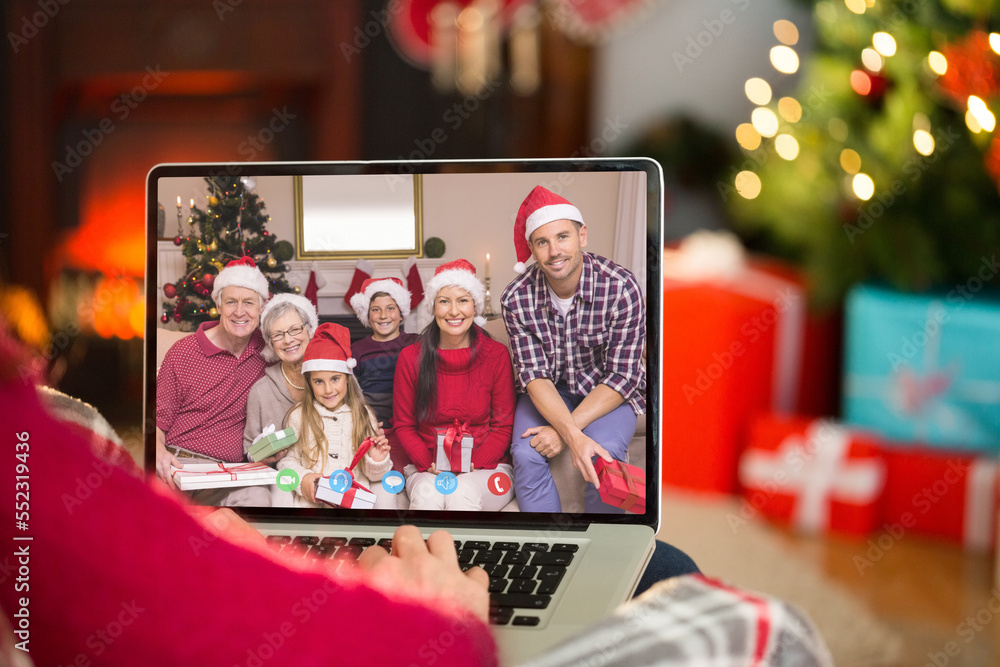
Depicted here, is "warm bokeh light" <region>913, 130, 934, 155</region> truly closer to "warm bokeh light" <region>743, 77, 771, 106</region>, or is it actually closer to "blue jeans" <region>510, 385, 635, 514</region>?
"warm bokeh light" <region>743, 77, 771, 106</region>

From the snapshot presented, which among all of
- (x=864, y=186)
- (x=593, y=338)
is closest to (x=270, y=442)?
(x=593, y=338)

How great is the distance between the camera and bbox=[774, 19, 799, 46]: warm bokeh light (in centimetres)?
→ 232

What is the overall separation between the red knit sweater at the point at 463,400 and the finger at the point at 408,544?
113 mm

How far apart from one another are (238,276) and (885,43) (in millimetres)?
1489

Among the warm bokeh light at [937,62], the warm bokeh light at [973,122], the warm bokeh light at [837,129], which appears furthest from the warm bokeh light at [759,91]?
the warm bokeh light at [973,122]

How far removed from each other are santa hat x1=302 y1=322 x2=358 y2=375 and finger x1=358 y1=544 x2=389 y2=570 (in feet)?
0.51

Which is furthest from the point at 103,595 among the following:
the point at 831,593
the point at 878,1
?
the point at 878,1

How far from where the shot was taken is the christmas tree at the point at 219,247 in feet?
2.07

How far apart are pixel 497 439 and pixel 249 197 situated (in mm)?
268

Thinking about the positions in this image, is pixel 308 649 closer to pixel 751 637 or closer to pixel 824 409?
pixel 751 637

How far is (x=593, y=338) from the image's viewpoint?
0.62m

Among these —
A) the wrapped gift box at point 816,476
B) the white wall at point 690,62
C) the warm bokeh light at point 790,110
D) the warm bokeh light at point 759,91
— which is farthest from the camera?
the white wall at point 690,62

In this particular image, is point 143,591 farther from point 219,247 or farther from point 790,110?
point 790,110

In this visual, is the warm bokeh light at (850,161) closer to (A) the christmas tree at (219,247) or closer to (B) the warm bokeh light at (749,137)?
(B) the warm bokeh light at (749,137)
